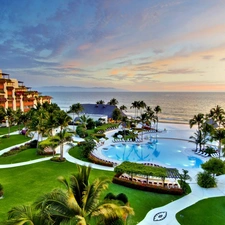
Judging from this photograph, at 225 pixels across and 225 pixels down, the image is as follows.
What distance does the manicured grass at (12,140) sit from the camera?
36675 mm

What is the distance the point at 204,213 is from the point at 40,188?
608 inches

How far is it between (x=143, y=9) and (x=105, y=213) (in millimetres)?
29185

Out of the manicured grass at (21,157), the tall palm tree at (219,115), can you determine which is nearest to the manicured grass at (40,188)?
the manicured grass at (21,157)

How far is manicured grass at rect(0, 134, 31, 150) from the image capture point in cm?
3667

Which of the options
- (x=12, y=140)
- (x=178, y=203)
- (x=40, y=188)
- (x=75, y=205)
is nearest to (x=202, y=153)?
(x=178, y=203)

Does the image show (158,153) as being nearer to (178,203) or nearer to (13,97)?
(178,203)

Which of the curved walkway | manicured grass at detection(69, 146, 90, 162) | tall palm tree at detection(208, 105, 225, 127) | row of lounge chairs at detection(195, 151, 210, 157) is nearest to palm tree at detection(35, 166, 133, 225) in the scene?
the curved walkway

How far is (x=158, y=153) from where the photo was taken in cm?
3709

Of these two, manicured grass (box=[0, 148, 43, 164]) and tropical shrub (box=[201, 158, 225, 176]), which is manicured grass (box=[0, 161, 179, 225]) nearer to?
manicured grass (box=[0, 148, 43, 164])

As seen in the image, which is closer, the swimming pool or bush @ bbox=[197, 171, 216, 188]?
bush @ bbox=[197, 171, 216, 188]

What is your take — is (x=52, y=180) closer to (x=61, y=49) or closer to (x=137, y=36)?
(x=137, y=36)

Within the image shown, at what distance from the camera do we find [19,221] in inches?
290

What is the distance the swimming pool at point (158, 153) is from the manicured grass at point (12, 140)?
1798 cm

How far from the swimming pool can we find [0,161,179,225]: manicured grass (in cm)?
1092
